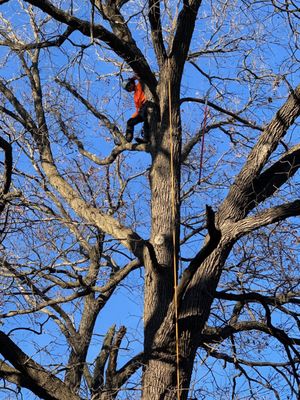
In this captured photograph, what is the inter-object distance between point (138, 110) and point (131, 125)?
0.68ft

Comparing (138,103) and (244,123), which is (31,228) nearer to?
(138,103)

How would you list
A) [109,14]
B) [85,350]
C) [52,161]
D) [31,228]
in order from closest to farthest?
[31,228] < [109,14] < [52,161] < [85,350]

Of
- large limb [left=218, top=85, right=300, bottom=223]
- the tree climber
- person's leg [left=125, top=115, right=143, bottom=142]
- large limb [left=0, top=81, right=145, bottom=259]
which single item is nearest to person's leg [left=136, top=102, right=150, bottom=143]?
the tree climber

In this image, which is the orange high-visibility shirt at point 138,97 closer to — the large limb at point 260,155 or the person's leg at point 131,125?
the person's leg at point 131,125

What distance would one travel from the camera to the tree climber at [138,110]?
7.92m

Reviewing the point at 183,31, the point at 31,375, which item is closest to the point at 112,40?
the point at 183,31

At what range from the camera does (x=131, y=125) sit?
8.79m

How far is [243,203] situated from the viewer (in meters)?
6.57

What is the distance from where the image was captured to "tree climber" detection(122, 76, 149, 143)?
26.0 ft

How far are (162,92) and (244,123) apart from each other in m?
1.53

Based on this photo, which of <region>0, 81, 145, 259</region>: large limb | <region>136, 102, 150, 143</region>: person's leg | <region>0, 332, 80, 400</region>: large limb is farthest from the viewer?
<region>136, 102, 150, 143</region>: person's leg

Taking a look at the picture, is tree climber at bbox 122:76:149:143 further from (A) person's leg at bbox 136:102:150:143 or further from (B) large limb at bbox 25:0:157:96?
(B) large limb at bbox 25:0:157:96

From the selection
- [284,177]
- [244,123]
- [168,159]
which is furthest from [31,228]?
[244,123]

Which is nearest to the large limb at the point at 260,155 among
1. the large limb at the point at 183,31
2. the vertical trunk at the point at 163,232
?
the vertical trunk at the point at 163,232
